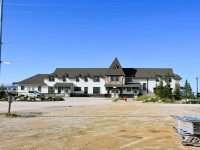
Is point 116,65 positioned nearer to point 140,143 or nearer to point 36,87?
point 36,87

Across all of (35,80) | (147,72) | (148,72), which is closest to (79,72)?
(35,80)

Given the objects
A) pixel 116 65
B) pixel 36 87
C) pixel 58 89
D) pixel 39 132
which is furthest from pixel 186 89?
pixel 39 132

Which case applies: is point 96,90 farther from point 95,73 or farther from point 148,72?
point 148,72

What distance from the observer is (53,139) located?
12070 millimetres

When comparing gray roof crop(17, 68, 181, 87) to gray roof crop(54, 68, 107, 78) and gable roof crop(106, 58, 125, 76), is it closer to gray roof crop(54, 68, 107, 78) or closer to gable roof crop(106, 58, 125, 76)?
gray roof crop(54, 68, 107, 78)

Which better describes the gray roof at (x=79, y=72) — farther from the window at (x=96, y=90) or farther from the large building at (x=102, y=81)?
the window at (x=96, y=90)

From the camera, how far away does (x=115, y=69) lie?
Result: 91.8 m

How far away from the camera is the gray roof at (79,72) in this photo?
308 feet

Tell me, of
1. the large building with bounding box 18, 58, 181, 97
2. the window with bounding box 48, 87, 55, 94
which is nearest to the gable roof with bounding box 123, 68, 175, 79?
the large building with bounding box 18, 58, 181, 97

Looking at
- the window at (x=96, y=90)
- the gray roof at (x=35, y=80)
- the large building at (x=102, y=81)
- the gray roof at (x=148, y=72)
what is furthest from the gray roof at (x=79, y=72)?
the gray roof at (x=148, y=72)

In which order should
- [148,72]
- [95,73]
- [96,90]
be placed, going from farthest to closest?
[95,73] → [148,72] → [96,90]

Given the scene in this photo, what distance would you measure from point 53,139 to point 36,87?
8431 cm

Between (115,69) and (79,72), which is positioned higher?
(115,69)

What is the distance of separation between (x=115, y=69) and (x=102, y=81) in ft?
15.3
